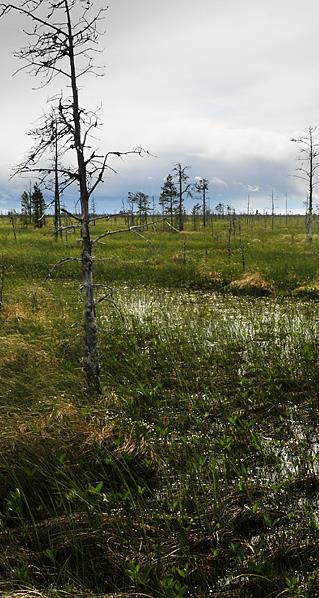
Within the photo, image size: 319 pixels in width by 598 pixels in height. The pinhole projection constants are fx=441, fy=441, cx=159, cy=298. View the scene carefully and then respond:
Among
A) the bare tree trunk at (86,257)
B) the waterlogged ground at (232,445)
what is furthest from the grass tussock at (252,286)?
the bare tree trunk at (86,257)

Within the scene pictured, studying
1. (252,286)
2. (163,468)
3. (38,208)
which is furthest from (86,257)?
(38,208)

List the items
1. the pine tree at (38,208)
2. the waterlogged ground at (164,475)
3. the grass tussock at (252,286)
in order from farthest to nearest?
1. the grass tussock at (252,286)
2. the pine tree at (38,208)
3. the waterlogged ground at (164,475)

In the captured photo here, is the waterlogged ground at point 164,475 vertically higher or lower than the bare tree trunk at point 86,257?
lower

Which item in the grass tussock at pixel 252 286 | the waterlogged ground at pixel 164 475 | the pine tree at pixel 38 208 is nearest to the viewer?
the waterlogged ground at pixel 164 475

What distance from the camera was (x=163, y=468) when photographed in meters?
4.74

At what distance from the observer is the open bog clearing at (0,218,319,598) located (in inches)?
140

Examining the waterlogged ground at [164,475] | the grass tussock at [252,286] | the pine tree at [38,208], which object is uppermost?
the pine tree at [38,208]

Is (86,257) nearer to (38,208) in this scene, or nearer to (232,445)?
(232,445)

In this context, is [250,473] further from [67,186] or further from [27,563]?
[67,186]

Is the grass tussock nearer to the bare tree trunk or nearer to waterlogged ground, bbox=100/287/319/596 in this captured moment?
waterlogged ground, bbox=100/287/319/596

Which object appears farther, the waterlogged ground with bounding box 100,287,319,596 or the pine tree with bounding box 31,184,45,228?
the pine tree with bounding box 31,184,45,228

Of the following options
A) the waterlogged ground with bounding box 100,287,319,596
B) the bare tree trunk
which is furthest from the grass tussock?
the bare tree trunk

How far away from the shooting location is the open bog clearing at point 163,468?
3.54 m

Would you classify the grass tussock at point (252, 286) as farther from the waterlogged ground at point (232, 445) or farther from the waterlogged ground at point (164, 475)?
the waterlogged ground at point (164, 475)
